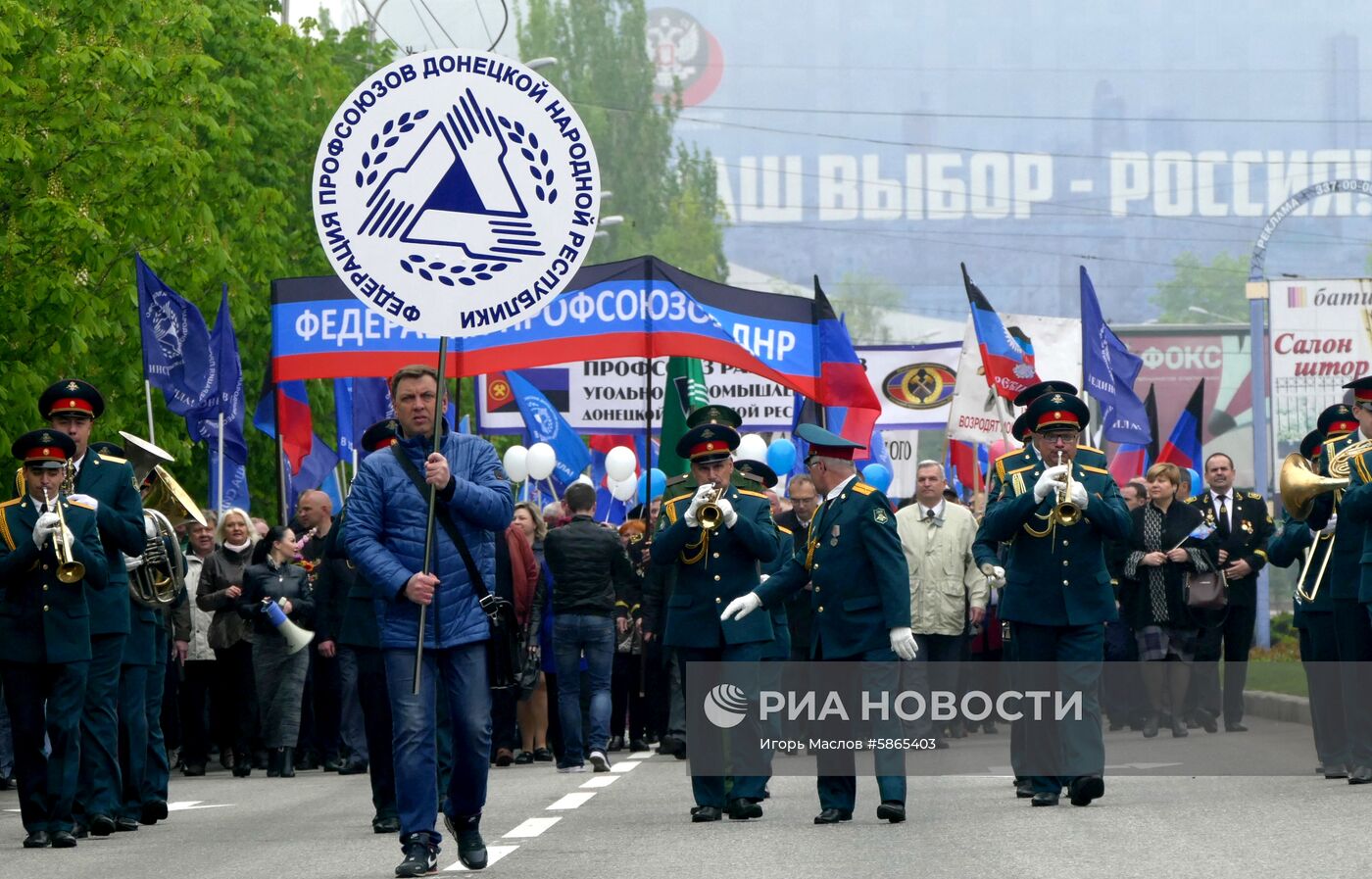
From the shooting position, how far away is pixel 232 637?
19.4 metres

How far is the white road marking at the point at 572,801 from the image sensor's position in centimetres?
1390

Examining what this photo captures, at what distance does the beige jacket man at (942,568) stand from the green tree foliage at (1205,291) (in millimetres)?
142466

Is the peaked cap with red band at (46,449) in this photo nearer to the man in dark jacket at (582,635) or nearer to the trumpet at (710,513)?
the trumpet at (710,513)

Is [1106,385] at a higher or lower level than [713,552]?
higher

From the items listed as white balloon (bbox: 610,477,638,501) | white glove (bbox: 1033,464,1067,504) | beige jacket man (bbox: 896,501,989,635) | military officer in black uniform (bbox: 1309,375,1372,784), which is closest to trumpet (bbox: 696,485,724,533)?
white glove (bbox: 1033,464,1067,504)

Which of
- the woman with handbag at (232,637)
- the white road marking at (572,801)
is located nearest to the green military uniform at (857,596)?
the white road marking at (572,801)

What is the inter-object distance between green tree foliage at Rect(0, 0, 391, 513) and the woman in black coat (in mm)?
3388

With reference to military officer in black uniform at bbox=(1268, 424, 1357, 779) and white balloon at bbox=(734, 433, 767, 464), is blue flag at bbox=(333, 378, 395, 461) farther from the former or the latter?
military officer in black uniform at bbox=(1268, 424, 1357, 779)

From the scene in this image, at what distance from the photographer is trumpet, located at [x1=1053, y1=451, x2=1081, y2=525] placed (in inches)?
506

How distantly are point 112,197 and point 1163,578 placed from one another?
9.55 m

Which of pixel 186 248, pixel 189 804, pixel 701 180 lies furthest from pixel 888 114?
pixel 189 804

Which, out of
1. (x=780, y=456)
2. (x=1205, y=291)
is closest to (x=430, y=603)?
(x=780, y=456)

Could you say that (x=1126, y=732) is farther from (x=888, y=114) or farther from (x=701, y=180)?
(x=888, y=114)

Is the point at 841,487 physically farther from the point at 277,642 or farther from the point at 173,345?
the point at 173,345
